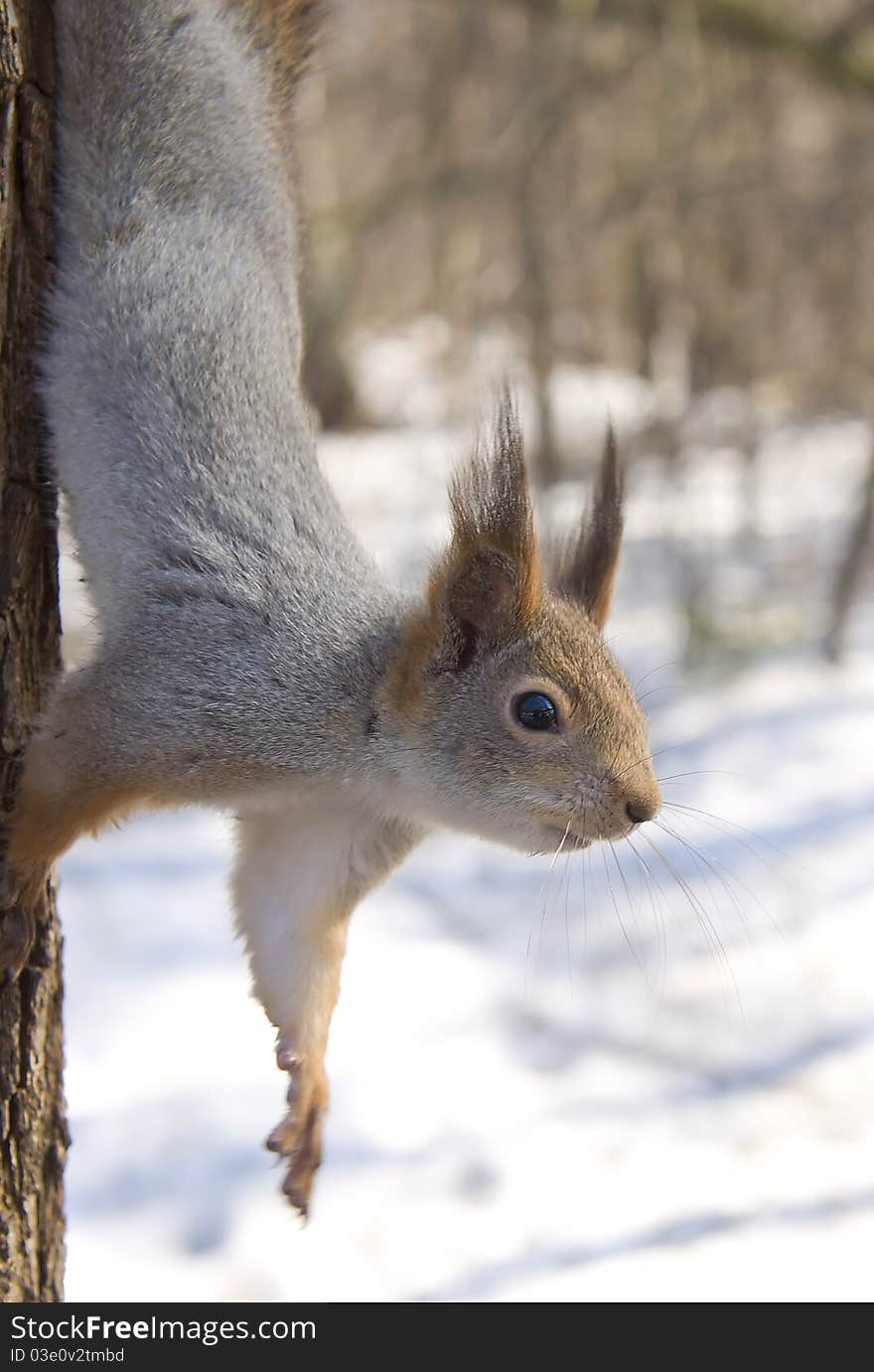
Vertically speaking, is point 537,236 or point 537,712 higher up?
point 537,236

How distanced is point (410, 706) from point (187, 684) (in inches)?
9.1

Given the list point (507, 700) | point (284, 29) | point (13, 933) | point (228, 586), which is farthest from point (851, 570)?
point (13, 933)

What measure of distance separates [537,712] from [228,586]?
1.11 feet

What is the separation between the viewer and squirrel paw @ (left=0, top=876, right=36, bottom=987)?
4.40 ft

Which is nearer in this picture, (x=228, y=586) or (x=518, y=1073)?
(x=228, y=586)

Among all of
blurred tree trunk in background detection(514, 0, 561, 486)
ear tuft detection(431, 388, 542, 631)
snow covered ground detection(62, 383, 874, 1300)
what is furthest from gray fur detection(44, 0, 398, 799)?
blurred tree trunk in background detection(514, 0, 561, 486)

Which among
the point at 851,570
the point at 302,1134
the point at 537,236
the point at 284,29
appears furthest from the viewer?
the point at 537,236

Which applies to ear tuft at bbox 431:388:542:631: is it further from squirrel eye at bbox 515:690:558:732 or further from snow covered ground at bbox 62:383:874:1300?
snow covered ground at bbox 62:383:874:1300

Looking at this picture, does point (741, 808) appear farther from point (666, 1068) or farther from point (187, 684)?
point (187, 684)

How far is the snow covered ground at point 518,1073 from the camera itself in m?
2.22

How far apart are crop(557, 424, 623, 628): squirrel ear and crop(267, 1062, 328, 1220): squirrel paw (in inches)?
25.0

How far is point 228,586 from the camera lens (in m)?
1.34

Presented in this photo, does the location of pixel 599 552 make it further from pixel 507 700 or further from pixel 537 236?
pixel 537 236
